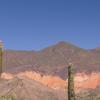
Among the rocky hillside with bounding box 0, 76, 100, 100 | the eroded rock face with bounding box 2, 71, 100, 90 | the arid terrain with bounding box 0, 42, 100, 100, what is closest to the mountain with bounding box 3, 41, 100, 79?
the arid terrain with bounding box 0, 42, 100, 100

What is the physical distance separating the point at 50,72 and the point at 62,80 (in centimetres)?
728

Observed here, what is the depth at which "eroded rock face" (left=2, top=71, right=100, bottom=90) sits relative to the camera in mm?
111569

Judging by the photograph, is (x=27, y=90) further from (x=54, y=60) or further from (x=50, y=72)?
(x=54, y=60)

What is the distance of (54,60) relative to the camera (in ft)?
447

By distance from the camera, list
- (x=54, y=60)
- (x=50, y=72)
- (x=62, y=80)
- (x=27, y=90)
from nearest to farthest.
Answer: (x=27, y=90) < (x=62, y=80) < (x=50, y=72) < (x=54, y=60)

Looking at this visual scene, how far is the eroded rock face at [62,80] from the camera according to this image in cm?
11157

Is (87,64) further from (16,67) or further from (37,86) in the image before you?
(37,86)

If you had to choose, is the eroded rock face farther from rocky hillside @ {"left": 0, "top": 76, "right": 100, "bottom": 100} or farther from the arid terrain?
rocky hillside @ {"left": 0, "top": 76, "right": 100, "bottom": 100}

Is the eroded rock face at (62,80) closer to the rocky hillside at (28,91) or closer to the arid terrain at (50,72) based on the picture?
the arid terrain at (50,72)

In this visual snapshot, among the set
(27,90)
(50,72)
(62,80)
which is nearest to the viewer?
(27,90)

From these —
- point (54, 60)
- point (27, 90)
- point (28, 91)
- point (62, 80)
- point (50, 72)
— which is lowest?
point (28, 91)

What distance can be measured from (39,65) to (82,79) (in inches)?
711

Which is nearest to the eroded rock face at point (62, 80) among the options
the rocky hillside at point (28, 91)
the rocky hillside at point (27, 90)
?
the rocky hillside at point (28, 91)

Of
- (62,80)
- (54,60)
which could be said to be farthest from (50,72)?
(54,60)
